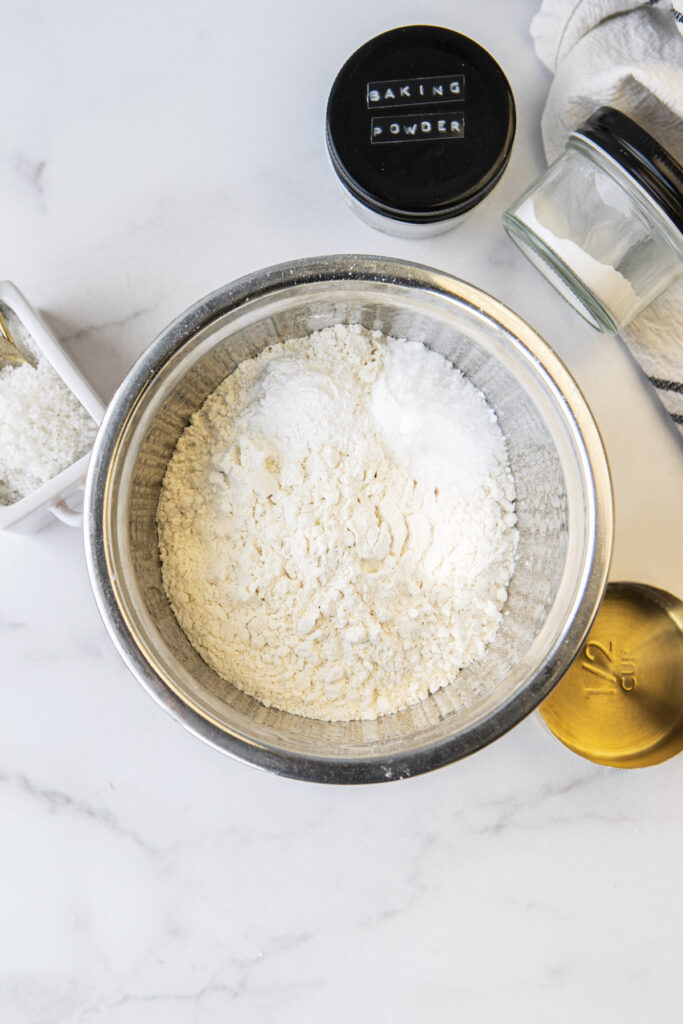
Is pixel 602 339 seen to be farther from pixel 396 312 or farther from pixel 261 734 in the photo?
pixel 261 734

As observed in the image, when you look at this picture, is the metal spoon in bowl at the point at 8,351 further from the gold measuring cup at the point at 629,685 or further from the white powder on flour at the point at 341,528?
the gold measuring cup at the point at 629,685

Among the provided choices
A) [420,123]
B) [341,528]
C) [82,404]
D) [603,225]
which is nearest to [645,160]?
[603,225]

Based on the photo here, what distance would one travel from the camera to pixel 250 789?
0.77 m

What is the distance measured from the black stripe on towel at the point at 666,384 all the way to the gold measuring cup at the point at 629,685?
192mm

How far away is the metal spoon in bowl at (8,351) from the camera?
69 centimetres

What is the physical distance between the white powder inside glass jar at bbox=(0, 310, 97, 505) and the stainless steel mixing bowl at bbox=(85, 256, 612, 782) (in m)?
0.09

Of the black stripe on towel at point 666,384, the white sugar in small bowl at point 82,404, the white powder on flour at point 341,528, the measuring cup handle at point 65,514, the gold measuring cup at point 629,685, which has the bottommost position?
the gold measuring cup at point 629,685

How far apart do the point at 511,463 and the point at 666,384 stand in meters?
0.20

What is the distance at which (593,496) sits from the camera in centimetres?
59

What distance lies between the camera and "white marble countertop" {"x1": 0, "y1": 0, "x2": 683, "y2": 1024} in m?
0.77

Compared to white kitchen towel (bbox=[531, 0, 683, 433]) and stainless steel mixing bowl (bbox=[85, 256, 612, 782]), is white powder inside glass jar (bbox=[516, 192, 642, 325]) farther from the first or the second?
stainless steel mixing bowl (bbox=[85, 256, 612, 782])

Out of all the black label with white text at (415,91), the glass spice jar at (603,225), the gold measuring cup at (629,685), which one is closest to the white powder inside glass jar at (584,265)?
the glass spice jar at (603,225)

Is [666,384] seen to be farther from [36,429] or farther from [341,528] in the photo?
[36,429]

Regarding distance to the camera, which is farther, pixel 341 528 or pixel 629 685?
pixel 629 685
